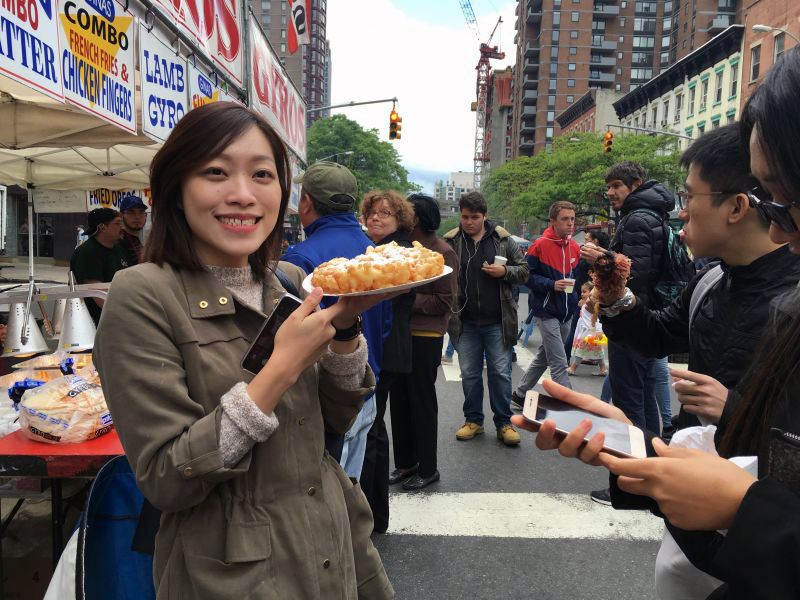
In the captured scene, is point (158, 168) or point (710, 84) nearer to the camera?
point (158, 168)

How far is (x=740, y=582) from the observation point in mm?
1055

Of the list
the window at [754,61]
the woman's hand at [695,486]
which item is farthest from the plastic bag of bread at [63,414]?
the window at [754,61]

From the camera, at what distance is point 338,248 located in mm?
3066

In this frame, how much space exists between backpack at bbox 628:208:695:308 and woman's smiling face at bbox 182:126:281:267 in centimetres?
381

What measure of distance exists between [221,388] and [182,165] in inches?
24.6

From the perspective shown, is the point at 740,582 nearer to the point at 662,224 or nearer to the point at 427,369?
the point at 427,369

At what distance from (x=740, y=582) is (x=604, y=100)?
73.6 meters

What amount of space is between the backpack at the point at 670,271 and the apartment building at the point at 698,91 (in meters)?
35.0

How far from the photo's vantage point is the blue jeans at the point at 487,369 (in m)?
5.66

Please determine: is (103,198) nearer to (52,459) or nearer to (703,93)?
(52,459)

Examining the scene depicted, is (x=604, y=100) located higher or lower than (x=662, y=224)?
higher

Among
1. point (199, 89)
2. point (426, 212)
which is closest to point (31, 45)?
point (426, 212)

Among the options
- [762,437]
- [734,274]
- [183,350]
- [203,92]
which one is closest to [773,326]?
[762,437]

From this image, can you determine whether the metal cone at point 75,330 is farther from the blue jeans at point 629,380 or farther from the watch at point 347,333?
the blue jeans at point 629,380
